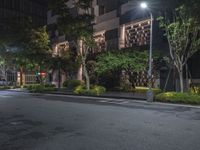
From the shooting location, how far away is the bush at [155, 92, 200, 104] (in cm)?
2062

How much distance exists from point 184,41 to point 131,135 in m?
15.4

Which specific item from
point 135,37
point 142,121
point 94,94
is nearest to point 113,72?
point 135,37

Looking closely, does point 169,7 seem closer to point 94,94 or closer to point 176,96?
point 176,96

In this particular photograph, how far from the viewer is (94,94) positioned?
29.0 m

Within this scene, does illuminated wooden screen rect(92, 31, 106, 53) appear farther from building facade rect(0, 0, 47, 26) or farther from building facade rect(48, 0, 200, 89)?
building facade rect(0, 0, 47, 26)

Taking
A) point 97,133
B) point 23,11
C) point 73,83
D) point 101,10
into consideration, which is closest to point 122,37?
point 101,10

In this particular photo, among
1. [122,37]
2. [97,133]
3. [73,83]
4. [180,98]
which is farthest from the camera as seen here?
[73,83]

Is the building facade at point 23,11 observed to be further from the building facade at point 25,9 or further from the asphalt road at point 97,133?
the asphalt road at point 97,133

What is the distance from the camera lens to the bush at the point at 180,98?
20.6 m

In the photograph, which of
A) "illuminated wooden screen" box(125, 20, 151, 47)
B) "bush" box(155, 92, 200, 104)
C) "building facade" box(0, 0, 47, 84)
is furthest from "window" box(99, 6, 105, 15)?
"bush" box(155, 92, 200, 104)

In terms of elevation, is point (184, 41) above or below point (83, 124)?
above

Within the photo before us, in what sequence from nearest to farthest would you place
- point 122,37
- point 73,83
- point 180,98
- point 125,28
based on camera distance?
point 180,98 → point 125,28 → point 122,37 → point 73,83

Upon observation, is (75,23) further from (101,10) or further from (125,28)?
(101,10)

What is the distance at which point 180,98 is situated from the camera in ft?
70.2
